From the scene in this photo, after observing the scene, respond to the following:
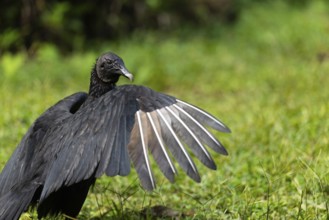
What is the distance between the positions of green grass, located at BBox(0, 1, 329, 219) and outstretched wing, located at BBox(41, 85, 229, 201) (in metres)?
0.59

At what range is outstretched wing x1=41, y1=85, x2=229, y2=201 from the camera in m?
3.18

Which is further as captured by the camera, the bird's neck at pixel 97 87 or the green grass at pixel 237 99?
the green grass at pixel 237 99

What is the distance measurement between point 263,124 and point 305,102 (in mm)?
846

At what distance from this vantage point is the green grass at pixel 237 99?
14.1 ft

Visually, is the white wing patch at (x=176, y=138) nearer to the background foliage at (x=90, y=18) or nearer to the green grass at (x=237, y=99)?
the green grass at (x=237, y=99)

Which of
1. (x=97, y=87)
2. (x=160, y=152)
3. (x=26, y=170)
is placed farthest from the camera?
(x=97, y=87)

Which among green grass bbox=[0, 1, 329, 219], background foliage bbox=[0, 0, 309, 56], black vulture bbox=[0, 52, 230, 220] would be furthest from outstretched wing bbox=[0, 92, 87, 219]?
background foliage bbox=[0, 0, 309, 56]

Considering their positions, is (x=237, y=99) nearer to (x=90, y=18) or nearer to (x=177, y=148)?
(x=90, y=18)

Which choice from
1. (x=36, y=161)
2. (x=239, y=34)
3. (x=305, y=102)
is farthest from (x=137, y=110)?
(x=239, y=34)

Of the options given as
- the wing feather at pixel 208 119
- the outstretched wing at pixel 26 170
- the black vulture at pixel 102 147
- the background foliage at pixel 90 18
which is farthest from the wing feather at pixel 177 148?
the background foliage at pixel 90 18

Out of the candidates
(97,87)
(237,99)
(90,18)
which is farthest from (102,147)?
(90,18)

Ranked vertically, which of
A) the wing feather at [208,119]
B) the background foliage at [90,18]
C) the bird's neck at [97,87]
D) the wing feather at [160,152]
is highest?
the background foliage at [90,18]

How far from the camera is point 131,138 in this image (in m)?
3.32

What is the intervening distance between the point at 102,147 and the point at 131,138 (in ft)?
0.49
